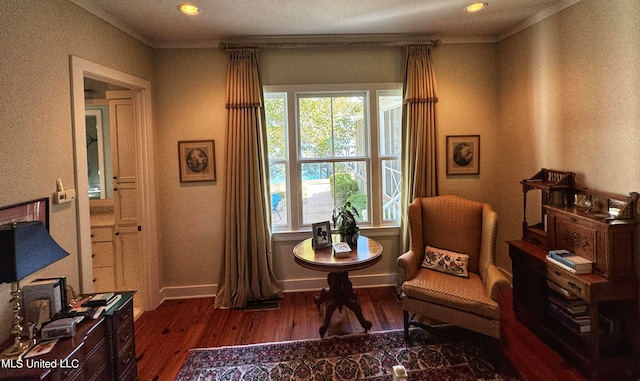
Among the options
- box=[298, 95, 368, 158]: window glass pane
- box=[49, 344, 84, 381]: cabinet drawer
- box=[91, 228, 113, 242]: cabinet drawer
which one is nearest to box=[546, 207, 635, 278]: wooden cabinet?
box=[298, 95, 368, 158]: window glass pane

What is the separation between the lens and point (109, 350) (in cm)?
179

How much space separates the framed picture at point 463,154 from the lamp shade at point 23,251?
3486mm

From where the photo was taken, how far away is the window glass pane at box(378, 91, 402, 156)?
11.2 ft

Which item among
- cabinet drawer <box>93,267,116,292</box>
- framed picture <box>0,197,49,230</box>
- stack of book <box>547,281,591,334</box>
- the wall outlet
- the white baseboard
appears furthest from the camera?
the white baseboard

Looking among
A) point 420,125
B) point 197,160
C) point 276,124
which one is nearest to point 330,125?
point 276,124

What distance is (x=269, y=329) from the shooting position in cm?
271

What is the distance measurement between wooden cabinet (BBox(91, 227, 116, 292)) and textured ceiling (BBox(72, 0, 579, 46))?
6.83 ft

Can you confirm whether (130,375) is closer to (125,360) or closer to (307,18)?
(125,360)

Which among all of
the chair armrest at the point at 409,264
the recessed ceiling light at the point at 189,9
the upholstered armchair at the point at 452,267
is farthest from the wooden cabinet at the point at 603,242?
the recessed ceiling light at the point at 189,9

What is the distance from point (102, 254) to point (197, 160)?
1444 mm

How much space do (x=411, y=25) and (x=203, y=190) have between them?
2781 millimetres

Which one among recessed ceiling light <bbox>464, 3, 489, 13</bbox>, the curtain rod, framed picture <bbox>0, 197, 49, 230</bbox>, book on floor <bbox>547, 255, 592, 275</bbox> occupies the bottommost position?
book on floor <bbox>547, 255, 592, 275</bbox>

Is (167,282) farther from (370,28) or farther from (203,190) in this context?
(370,28)

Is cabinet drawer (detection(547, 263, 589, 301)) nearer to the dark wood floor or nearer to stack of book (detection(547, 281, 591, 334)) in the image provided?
stack of book (detection(547, 281, 591, 334))
